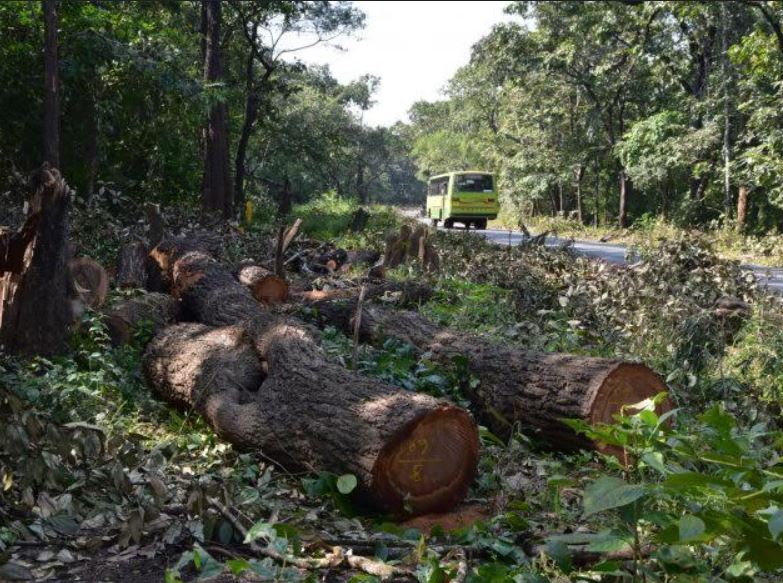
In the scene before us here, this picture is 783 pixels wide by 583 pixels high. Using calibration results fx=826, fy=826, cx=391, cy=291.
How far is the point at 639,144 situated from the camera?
2825 cm

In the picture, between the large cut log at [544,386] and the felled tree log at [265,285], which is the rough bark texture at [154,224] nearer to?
the felled tree log at [265,285]

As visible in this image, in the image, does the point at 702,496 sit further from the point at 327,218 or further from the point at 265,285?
the point at 327,218

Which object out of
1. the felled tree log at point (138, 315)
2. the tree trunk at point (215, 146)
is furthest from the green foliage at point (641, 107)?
the felled tree log at point (138, 315)

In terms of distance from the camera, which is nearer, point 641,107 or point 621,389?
point 621,389

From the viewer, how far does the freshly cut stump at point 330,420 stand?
175 inches

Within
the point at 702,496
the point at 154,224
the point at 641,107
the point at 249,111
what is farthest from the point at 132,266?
the point at 641,107

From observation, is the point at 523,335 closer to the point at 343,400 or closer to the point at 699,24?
the point at 343,400

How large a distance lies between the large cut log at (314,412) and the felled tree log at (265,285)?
278 cm

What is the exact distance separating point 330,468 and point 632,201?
130 ft

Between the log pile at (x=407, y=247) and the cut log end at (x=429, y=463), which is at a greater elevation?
the log pile at (x=407, y=247)

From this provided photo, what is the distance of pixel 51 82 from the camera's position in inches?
545

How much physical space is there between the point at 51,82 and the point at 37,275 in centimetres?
804

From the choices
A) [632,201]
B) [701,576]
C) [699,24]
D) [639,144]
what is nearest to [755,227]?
[639,144]

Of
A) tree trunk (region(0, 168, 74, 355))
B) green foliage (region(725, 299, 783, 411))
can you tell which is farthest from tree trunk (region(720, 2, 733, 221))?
tree trunk (region(0, 168, 74, 355))
